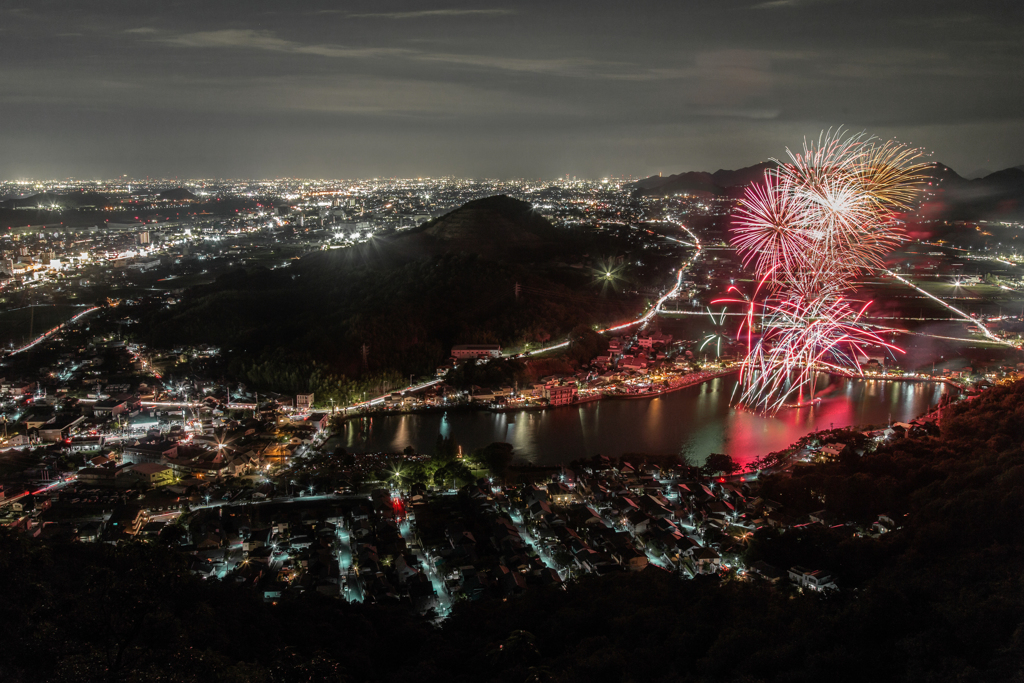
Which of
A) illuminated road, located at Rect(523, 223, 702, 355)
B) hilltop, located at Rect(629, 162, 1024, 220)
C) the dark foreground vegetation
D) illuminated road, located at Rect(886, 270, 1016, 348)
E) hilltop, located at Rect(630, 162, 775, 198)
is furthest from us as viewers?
hilltop, located at Rect(630, 162, 775, 198)

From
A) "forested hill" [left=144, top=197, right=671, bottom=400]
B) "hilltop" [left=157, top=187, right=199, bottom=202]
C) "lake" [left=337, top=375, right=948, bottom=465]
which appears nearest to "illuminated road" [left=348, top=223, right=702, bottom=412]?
"forested hill" [left=144, top=197, right=671, bottom=400]

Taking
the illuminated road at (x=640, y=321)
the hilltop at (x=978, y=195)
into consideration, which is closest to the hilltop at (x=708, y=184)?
the illuminated road at (x=640, y=321)

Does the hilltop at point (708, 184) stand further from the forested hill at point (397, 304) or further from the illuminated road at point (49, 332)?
the illuminated road at point (49, 332)

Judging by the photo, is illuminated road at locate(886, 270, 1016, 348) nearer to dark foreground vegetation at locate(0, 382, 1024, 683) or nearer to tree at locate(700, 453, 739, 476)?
tree at locate(700, 453, 739, 476)

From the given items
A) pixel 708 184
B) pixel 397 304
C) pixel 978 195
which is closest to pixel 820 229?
pixel 397 304

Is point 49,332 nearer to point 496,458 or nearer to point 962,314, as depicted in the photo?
point 496,458

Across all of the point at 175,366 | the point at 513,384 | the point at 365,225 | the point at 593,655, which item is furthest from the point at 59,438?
the point at 365,225

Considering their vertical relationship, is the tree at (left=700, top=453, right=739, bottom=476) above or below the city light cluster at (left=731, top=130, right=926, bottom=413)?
below
